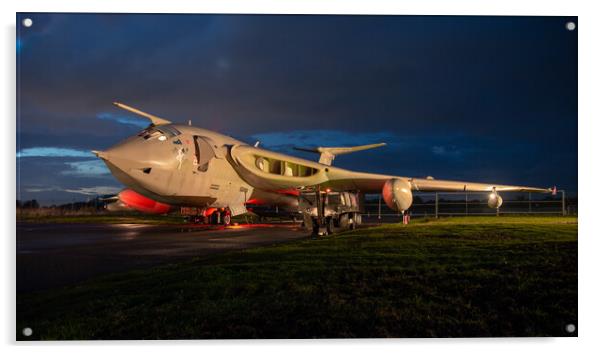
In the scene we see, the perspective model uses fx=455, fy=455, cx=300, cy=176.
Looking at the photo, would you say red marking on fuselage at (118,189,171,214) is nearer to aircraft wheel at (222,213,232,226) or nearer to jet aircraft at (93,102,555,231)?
jet aircraft at (93,102,555,231)

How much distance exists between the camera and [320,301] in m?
5.36

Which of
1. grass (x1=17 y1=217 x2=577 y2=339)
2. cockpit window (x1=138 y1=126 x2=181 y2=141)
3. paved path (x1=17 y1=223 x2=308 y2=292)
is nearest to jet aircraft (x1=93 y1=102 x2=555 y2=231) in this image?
cockpit window (x1=138 y1=126 x2=181 y2=141)

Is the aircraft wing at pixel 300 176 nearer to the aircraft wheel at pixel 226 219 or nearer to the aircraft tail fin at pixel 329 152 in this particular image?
the aircraft wheel at pixel 226 219

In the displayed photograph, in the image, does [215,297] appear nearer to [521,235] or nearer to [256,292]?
[256,292]

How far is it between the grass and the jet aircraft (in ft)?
14.8

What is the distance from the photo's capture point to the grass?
5.04m

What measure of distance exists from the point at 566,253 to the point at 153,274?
21.3 feet

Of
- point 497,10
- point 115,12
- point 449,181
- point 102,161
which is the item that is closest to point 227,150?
point 102,161

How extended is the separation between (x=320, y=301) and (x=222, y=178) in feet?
37.4

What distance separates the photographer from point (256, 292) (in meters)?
5.70

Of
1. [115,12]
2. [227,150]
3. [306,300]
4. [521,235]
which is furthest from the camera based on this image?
[227,150]

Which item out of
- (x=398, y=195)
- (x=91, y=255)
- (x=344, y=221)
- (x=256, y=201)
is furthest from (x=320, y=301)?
(x=256, y=201)

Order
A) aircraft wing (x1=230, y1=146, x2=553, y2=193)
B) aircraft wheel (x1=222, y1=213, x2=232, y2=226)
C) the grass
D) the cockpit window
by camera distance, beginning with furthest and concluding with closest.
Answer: aircraft wheel (x1=222, y1=213, x2=232, y2=226), aircraft wing (x1=230, y1=146, x2=553, y2=193), the cockpit window, the grass

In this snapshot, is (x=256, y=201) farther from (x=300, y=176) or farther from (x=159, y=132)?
(x=159, y=132)
